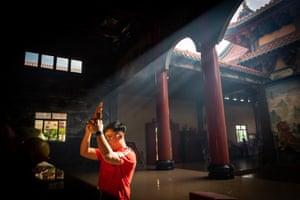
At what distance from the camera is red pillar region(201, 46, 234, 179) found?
4.96m

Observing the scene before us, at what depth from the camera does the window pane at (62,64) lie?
10719 mm

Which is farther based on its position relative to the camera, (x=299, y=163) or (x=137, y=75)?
(x=137, y=75)

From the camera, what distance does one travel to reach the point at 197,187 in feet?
14.1

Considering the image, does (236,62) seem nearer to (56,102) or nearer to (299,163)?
(299,163)

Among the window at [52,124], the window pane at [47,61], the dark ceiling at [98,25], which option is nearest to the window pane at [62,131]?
the window at [52,124]

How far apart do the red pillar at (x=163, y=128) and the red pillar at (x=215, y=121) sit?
242cm

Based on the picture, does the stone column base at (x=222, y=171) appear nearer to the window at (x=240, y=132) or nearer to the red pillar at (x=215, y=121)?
the red pillar at (x=215, y=121)

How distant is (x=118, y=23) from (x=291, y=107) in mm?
8666

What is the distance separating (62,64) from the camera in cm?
1085

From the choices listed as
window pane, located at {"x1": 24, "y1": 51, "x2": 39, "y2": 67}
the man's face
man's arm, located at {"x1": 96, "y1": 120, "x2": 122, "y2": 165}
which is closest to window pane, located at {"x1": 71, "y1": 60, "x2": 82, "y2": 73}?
window pane, located at {"x1": 24, "y1": 51, "x2": 39, "y2": 67}

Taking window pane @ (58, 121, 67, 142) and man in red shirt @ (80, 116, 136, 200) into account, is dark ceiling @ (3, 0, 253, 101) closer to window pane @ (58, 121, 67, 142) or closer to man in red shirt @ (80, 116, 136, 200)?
window pane @ (58, 121, 67, 142)

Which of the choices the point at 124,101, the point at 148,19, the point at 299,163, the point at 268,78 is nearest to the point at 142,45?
the point at 148,19

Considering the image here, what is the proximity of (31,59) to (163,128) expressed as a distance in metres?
7.70

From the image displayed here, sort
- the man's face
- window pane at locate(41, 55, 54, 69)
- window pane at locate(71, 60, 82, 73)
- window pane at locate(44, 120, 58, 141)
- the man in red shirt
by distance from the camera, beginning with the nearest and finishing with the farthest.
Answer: the man in red shirt < the man's face < window pane at locate(44, 120, 58, 141) < window pane at locate(41, 55, 54, 69) < window pane at locate(71, 60, 82, 73)
